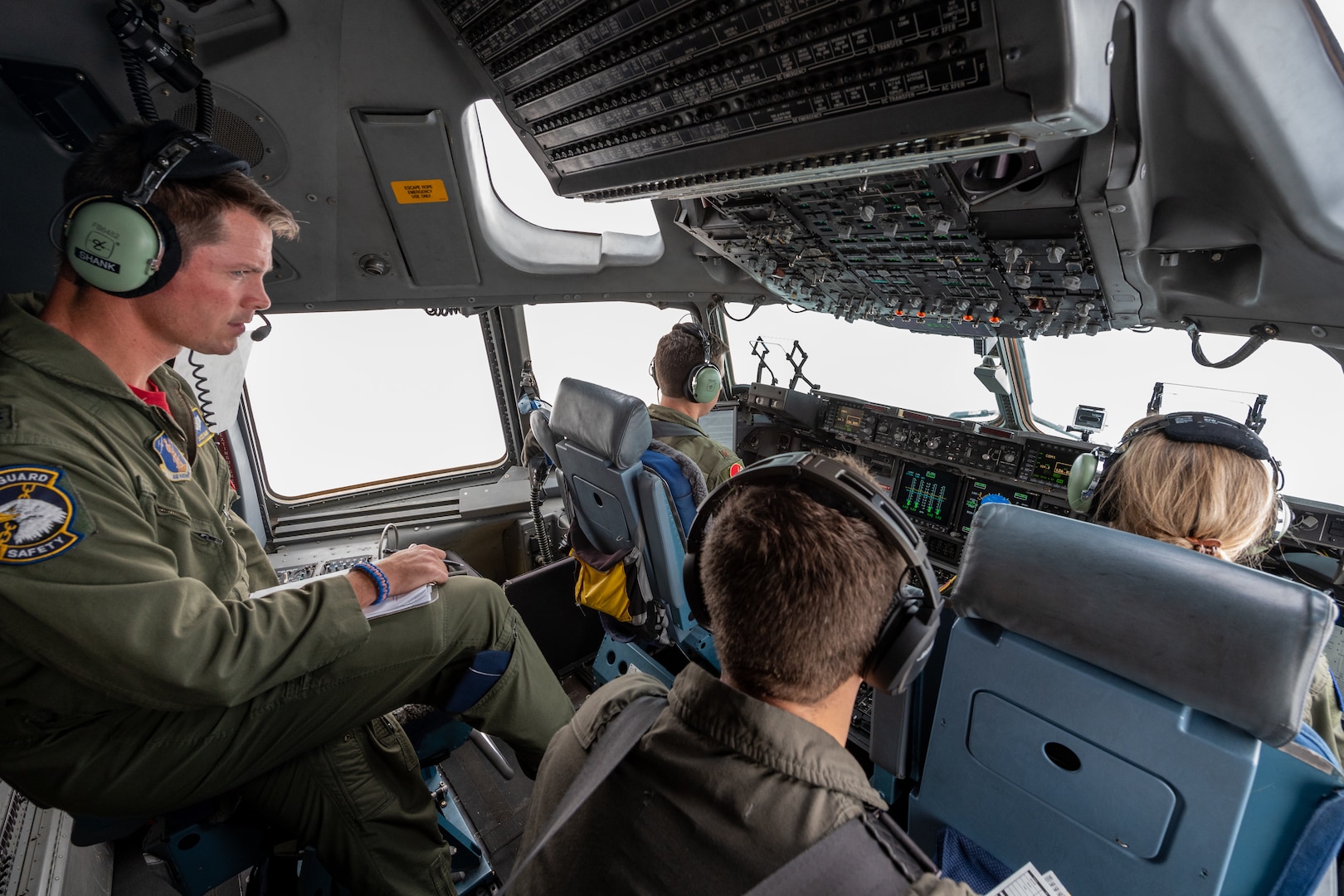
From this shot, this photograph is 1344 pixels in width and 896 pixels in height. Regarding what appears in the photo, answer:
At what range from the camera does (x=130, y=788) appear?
0.98 metres

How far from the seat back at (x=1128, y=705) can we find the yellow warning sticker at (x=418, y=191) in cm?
218

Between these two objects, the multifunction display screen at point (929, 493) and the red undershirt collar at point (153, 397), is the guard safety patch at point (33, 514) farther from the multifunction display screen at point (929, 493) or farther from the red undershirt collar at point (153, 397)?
the multifunction display screen at point (929, 493)

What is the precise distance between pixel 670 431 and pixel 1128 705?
1666 millimetres

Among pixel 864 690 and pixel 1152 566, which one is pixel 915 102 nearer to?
pixel 1152 566

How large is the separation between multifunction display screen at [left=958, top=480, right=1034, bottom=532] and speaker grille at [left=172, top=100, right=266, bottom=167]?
122 inches

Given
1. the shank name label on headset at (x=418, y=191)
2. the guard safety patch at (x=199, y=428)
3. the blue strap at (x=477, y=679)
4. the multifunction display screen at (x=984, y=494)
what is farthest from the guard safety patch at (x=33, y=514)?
the multifunction display screen at (x=984, y=494)

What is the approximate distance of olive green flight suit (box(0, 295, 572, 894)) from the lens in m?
0.88

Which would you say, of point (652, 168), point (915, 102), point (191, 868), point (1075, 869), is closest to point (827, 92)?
point (915, 102)

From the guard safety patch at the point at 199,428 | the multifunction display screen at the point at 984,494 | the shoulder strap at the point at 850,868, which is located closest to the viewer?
the shoulder strap at the point at 850,868

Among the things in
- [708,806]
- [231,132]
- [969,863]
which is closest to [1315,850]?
[969,863]

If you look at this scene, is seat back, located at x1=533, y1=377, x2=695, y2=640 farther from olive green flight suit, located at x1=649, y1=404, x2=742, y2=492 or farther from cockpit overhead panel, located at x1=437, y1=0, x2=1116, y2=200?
cockpit overhead panel, located at x1=437, y1=0, x2=1116, y2=200

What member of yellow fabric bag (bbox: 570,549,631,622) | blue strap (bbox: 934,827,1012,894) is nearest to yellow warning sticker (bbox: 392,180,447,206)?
yellow fabric bag (bbox: 570,549,631,622)

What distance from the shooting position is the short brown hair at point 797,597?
0.73 meters

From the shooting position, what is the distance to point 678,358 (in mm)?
2506
